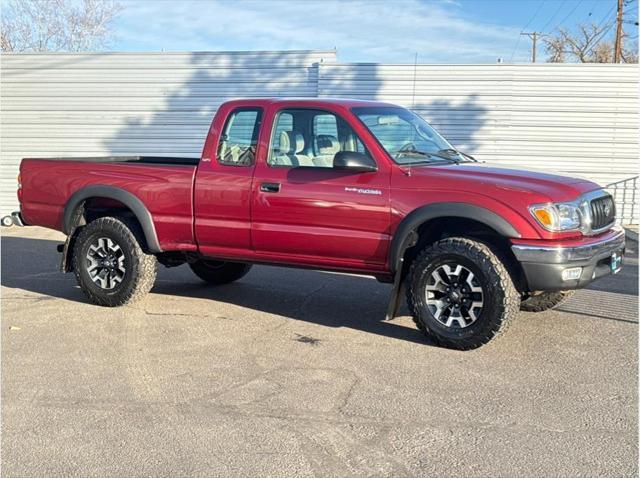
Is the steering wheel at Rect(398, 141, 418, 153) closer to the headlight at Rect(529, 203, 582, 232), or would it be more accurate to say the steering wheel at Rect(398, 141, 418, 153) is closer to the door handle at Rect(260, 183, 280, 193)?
the door handle at Rect(260, 183, 280, 193)

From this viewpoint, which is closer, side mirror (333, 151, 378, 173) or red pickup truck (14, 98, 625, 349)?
red pickup truck (14, 98, 625, 349)

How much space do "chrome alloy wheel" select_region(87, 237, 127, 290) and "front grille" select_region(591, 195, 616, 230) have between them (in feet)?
14.4

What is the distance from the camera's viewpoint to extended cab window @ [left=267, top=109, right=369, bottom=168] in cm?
634

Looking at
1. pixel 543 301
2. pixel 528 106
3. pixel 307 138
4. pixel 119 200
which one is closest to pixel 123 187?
pixel 119 200

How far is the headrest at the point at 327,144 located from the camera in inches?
249

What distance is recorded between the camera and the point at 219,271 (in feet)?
27.4

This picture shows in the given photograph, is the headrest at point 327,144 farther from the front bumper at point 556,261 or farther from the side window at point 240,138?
the front bumper at point 556,261

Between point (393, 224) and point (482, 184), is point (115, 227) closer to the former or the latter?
point (393, 224)

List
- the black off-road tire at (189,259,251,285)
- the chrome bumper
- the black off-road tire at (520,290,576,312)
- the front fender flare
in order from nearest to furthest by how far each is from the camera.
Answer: the chrome bumper, the front fender flare, the black off-road tire at (520,290,576,312), the black off-road tire at (189,259,251,285)

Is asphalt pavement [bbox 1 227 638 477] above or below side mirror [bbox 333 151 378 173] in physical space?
below

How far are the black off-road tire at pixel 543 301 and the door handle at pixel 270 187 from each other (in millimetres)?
2468

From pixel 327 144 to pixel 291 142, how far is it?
34 cm

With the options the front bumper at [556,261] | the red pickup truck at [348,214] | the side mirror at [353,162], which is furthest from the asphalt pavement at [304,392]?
the side mirror at [353,162]

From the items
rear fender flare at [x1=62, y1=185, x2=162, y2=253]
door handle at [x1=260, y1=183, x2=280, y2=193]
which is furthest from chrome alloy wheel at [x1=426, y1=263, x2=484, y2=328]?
rear fender flare at [x1=62, y1=185, x2=162, y2=253]
